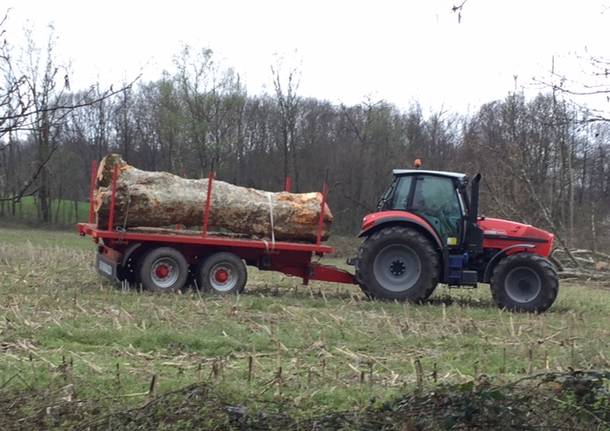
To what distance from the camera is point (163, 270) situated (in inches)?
460

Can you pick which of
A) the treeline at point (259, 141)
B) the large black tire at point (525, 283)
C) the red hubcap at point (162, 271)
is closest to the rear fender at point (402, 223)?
the large black tire at point (525, 283)

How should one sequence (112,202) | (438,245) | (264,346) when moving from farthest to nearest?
1. (438,245)
2. (112,202)
3. (264,346)

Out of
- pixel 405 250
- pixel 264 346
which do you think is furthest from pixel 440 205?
pixel 264 346

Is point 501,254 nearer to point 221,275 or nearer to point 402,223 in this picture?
point 402,223

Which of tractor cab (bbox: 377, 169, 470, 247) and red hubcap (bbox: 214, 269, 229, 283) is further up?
tractor cab (bbox: 377, 169, 470, 247)

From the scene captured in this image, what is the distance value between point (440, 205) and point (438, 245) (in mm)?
642

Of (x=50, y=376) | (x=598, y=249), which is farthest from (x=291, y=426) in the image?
(x=598, y=249)

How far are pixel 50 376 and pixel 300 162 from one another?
4664cm

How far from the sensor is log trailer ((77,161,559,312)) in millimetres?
11414

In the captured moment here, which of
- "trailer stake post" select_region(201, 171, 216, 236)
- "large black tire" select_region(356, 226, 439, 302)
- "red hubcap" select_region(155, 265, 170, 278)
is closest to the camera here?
"large black tire" select_region(356, 226, 439, 302)

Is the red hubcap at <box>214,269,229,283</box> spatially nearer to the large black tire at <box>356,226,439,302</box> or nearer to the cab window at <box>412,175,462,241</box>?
the large black tire at <box>356,226,439,302</box>

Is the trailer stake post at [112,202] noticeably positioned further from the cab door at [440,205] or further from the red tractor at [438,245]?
the cab door at [440,205]

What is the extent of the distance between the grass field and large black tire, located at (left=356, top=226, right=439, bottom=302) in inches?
16.3

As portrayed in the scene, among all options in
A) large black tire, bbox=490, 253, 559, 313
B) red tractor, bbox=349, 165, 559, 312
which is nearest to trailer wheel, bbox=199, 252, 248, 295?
red tractor, bbox=349, 165, 559, 312
